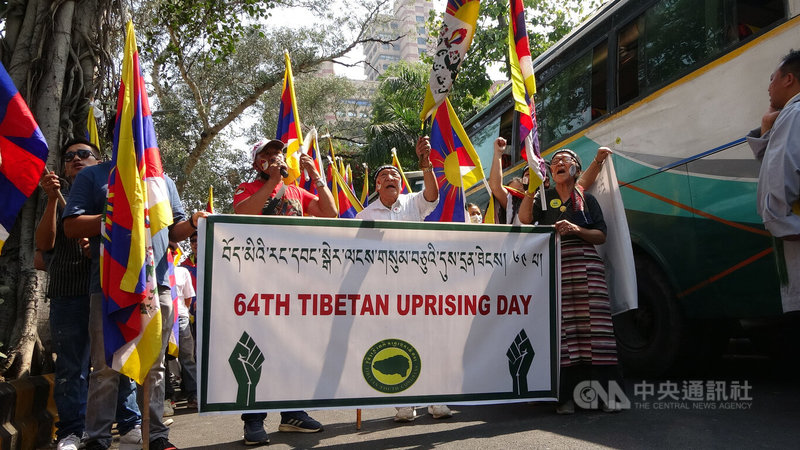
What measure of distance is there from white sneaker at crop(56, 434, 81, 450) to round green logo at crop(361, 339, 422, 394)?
5.85 ft

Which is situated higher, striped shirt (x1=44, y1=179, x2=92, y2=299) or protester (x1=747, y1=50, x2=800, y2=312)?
protester (x1=747, y1=50, x2=800, y2=312)

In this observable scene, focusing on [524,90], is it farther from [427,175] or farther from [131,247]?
[131,247]

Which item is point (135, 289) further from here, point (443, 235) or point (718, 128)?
point (718, 128)

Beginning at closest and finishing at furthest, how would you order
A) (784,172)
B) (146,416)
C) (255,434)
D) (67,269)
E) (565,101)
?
(146,416), (784,172), (255,434), (67,269), (565,101)

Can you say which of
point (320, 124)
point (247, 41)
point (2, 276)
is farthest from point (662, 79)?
point (320, 124)

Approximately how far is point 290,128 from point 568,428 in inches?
143

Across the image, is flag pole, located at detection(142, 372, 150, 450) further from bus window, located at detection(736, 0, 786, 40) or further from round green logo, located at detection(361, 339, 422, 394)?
bus window, located at detection(736, 0, 786, 40)

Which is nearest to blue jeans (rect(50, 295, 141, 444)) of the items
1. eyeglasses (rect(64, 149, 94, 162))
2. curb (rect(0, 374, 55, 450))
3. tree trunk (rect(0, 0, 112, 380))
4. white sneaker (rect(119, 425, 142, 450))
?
white sneaker (rect(119, 425, 142, 450))

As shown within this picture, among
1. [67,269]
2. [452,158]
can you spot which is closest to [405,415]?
Result: [452,158]

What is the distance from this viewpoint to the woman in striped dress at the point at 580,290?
4.22 meters

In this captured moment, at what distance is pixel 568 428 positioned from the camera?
3729 millimetres

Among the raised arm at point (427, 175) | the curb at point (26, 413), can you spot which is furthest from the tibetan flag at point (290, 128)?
the curb at point (26, 413)

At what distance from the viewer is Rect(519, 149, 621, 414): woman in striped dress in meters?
4.22

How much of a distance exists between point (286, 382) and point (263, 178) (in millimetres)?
1382
